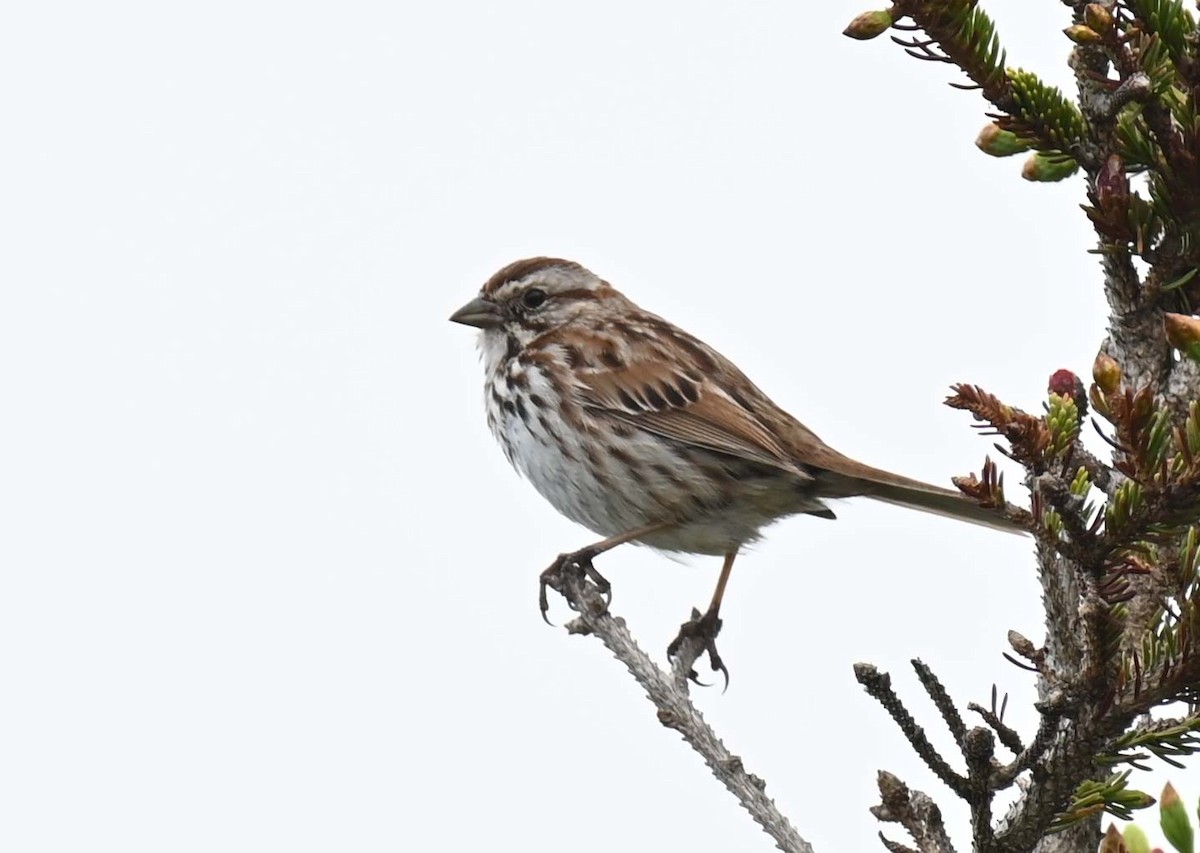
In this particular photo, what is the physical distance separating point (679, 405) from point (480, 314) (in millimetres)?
1031

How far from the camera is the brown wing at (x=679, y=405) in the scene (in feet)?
20.3

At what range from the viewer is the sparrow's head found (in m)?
6.88

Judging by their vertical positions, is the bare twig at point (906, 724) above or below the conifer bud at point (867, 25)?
below

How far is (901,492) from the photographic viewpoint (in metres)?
5.82

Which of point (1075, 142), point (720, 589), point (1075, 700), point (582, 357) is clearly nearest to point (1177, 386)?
point (1075, 142)

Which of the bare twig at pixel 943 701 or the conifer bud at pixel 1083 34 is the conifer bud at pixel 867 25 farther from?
the bare twig at pixel 943 701

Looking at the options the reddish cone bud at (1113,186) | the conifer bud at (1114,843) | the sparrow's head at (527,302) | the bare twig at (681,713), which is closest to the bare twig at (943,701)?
the conifer bud at (1114,843)

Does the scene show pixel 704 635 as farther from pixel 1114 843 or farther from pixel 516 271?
pixel 1114 843

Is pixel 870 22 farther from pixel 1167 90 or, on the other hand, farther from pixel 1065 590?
pixel 1065 590

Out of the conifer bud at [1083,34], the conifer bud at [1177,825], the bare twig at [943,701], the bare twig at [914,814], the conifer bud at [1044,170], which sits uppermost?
the conifer bud at [1044,170]

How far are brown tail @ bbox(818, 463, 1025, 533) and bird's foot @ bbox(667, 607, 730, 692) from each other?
80 cm

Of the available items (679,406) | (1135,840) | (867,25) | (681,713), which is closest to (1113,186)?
(867,25)

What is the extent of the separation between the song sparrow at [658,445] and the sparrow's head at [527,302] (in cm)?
9

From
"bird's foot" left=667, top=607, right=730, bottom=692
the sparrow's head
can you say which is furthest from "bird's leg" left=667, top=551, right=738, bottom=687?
the sparrow's head
